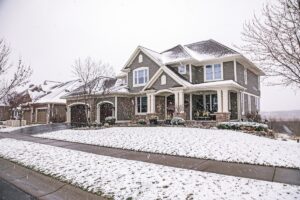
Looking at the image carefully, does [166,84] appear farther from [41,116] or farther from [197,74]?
[41,116]

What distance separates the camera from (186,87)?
18.0m

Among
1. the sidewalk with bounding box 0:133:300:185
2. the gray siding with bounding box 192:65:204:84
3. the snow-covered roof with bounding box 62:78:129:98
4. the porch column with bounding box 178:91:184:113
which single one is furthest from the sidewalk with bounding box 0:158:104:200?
the gray siding with bounding box 192:65:204:84

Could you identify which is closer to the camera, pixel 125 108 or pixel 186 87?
pixel 186 87

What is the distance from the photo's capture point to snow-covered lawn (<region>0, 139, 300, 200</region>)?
4.29 m

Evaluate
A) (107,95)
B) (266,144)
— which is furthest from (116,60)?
(266,144)

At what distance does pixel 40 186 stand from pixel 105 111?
62.7ft

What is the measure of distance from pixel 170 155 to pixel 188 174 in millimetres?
2426

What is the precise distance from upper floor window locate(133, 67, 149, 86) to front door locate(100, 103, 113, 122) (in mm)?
3915

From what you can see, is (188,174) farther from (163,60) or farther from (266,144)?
(163,60)

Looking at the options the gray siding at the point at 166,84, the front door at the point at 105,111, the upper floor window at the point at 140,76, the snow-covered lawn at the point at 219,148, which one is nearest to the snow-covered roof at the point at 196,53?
the upper floor window at the point at 140,76

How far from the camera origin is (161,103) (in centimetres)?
2156

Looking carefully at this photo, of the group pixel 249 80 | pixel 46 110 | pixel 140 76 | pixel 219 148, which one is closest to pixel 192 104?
pixel 140 76

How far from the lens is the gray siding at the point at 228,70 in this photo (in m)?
19.1

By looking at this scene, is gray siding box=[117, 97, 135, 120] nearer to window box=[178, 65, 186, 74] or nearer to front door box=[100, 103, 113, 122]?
front door box=[100, 103, 113, 122]
